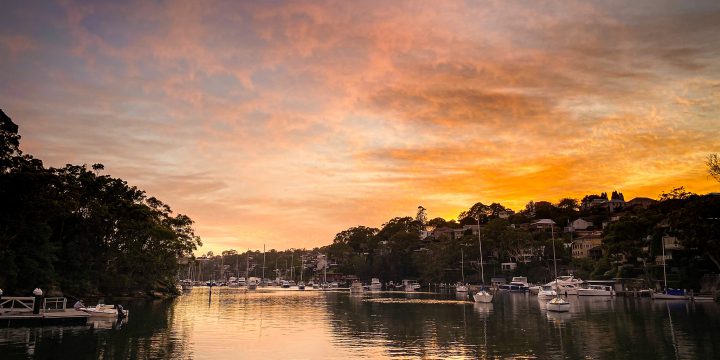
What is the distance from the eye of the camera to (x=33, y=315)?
154ft

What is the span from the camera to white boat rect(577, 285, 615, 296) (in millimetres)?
105062

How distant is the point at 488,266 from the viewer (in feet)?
547

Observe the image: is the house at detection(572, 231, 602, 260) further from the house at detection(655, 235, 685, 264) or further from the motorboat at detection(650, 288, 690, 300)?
the motorboat at detection(650, 288, 690, 300)

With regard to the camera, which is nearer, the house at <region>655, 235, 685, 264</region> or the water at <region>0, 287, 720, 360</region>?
the water at <region>0, 287, 720, 360</region>

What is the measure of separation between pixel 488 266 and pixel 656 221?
70.2m

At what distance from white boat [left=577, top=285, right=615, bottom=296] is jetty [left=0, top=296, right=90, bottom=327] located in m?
94.3

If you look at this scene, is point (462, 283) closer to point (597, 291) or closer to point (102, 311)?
point (597, 291)

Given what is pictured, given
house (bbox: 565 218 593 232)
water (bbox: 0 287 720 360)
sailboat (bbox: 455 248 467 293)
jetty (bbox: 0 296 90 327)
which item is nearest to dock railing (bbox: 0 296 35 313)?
jetty (bbox: 0 296 90 327)

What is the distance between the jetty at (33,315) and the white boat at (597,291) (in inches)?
3712

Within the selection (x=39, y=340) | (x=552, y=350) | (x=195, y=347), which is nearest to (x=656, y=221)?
(x=552, y=350)

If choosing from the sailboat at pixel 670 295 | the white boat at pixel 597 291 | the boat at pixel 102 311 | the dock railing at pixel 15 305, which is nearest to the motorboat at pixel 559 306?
the sailboat at pixel 670 295

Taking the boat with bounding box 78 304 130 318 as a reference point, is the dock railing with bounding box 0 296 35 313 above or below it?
above

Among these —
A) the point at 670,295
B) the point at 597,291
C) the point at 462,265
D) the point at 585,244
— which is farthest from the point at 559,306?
the point at 585,244

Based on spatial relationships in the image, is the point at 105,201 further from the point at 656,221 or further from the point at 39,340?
the point at 656,221
